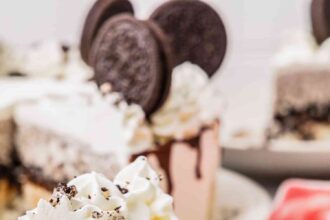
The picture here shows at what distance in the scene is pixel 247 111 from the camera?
10.8 feet

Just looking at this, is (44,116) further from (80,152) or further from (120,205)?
(120,205)

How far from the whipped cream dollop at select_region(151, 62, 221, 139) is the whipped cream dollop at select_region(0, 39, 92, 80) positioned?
22.8 inches

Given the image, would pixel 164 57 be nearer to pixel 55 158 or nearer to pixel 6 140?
pixel 55 158

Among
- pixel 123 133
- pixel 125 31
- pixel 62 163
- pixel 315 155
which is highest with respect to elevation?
pixel 125 31

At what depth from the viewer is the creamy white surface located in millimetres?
1942

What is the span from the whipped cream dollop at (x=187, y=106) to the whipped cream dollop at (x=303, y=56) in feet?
2.86

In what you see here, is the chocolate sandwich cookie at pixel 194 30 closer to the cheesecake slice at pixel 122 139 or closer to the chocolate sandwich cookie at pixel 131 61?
the cheesecake slice at pixel 122 139

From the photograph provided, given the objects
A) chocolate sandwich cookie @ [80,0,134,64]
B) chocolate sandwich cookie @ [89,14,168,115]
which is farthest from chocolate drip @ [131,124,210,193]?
chocolate sandwich cookie @ [80,0,134,64]

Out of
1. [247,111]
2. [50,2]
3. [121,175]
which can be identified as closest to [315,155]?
[247,111]

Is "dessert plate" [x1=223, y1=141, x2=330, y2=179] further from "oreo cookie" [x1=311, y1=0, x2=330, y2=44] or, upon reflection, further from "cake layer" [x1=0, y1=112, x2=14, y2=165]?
"cake layer" [x1=0, y1=112, x2=14, y2=165]

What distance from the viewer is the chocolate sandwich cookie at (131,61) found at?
197 cm

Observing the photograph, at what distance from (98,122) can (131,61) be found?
0.63 feet

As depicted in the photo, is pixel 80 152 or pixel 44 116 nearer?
pixel 80 152

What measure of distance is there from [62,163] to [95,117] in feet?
0.81
